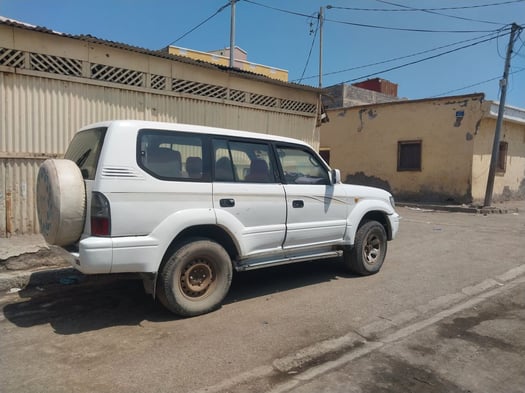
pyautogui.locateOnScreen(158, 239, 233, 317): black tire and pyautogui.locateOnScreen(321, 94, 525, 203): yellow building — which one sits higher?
pyautogui.locateOnScreen(321, 94, 525, 203): yellow building

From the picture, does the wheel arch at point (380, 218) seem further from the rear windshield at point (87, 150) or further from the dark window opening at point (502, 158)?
the dark window opening at point (502, 158)

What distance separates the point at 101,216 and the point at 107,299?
66.8 inches

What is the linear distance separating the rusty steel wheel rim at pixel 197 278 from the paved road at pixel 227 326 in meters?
0.28

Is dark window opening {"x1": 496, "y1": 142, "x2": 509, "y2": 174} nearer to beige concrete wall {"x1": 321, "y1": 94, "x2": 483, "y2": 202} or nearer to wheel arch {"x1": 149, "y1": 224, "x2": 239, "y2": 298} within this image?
beige concrete wall {"x1": 321, "y1": 94, "x2": 483, "y2": 202}

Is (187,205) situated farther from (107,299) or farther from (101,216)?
(107,299)

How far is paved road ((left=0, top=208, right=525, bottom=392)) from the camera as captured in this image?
343 cm

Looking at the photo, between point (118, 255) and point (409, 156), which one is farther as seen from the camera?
point (409, 156)

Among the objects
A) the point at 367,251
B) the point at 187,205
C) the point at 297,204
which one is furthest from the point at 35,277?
the point at 367,251

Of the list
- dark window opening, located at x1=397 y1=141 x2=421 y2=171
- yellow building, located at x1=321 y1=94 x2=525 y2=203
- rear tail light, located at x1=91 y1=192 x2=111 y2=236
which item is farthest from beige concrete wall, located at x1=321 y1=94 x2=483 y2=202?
rear tail light, located at x1=91 y1=192 x2=111 y2=236

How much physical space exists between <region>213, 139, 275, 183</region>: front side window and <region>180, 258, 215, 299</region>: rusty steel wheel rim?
37.5 inches

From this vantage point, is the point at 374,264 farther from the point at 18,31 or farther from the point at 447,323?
the point at 18,31

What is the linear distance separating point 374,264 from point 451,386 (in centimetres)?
331

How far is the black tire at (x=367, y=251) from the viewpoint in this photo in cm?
630

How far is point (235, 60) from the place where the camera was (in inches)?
1014
